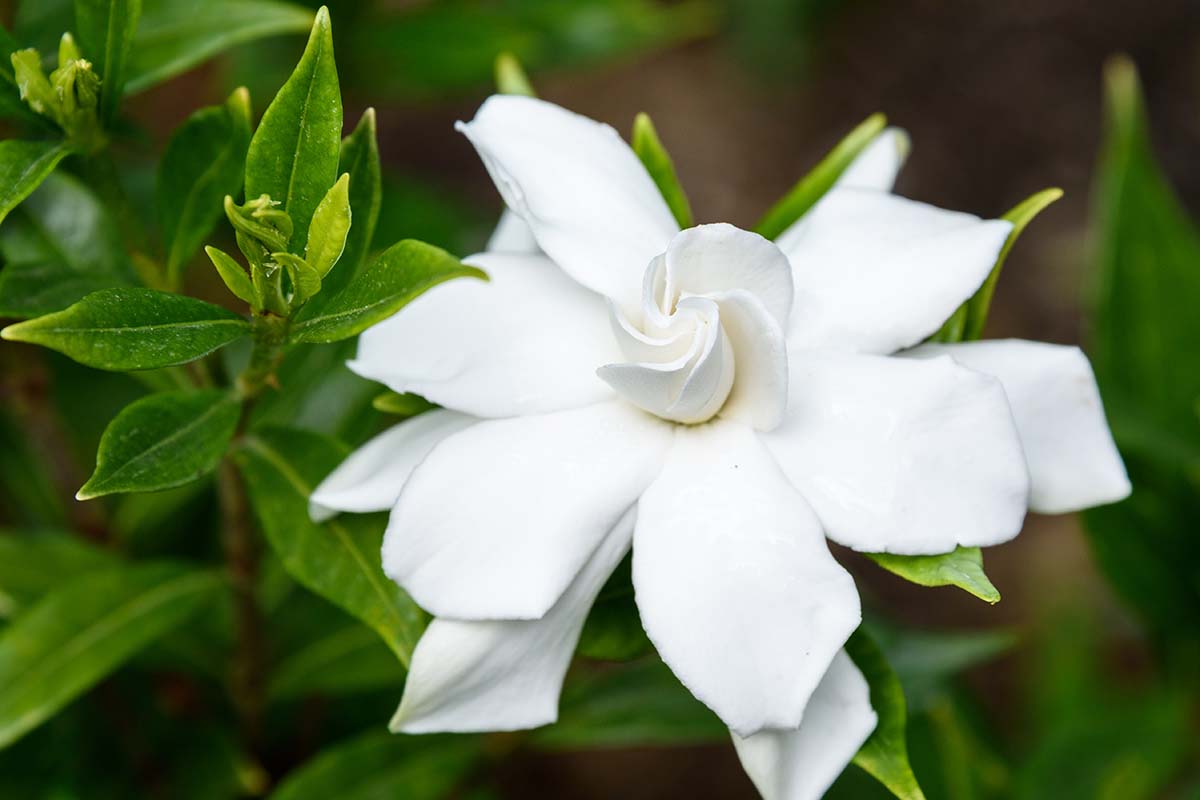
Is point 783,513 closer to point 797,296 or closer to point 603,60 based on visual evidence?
point 797,296

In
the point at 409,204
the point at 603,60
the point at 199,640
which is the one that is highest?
the point at 603,60

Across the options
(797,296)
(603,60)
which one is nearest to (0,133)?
(603,60)

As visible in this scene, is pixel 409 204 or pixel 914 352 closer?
pixel 914 352

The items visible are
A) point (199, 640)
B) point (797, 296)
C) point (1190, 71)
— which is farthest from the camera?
point (1190, 71)

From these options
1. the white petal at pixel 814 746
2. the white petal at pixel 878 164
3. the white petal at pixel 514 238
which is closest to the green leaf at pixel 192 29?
the white petal at pixel 514 238

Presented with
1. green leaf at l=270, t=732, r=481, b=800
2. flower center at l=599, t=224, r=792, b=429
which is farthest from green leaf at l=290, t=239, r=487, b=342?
green leaf at l=270, t=732, r=481, b=800

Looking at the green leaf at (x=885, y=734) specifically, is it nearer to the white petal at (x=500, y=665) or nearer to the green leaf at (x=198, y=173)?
the white petal at (x=500, y=665)
